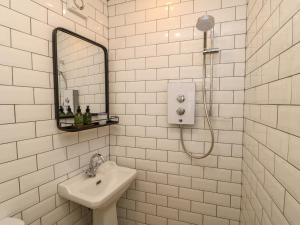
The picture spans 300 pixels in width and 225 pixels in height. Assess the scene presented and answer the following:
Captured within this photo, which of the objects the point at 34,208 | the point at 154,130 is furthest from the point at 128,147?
the point at 34,208

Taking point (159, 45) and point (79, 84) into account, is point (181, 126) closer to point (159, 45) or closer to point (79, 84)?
point (159, 45)

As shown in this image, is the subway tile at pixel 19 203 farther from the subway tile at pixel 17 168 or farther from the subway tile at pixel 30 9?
the subway tile at pixel 30 9

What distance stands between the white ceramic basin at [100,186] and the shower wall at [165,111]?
0.19m

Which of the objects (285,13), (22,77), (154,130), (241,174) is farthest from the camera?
(154,130)

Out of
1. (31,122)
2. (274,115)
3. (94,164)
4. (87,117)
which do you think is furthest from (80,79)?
(274,115)

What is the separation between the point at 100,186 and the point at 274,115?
1286mm

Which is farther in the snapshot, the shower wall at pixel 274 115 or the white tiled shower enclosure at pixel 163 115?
the white tiled shower enclosure at pixel 163 115

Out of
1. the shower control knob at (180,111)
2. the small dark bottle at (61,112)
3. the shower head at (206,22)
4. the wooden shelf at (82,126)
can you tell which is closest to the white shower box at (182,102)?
the shower control knob at (180,111)

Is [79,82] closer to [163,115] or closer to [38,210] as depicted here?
[163,115]

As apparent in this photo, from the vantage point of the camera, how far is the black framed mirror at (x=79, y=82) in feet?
4.17

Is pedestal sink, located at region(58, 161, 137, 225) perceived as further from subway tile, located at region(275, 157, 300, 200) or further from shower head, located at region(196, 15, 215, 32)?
shower head, located at region(196, 15, 215, 32)

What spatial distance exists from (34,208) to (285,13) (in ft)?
5.16

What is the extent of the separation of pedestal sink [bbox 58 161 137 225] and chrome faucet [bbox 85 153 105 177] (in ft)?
0.11

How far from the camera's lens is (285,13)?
2.18ft
